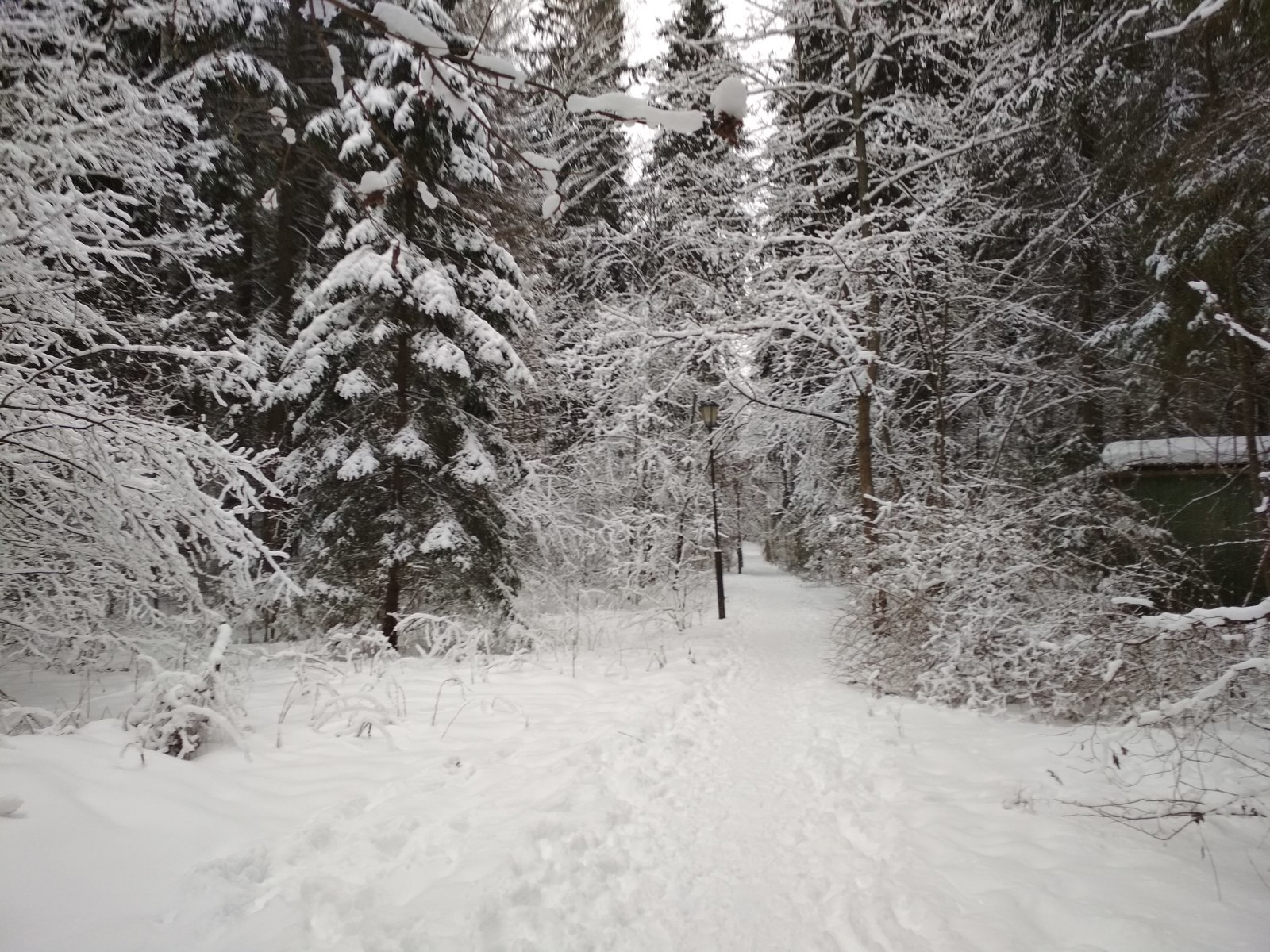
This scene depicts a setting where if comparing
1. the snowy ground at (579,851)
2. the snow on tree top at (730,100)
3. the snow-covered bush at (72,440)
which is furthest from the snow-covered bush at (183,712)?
the snow on tree top at (730,100)

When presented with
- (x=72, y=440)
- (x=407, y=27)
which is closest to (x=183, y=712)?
(x=72, y=440)

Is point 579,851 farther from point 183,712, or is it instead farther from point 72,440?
point 72,440

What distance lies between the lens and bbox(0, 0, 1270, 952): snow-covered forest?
248 centimetres

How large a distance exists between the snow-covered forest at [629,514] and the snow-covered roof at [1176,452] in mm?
54

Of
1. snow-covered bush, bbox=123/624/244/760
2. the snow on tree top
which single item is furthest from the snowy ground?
the snow on tree top

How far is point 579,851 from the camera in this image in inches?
117

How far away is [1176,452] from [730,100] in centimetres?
818

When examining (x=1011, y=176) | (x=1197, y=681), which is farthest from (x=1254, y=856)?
(x=1011, y=176)

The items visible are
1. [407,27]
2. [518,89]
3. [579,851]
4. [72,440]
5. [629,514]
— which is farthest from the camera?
[629,514]

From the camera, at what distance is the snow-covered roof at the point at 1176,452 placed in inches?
217

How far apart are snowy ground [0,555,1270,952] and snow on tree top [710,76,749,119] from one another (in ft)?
9.88

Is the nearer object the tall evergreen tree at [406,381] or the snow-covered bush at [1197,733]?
the snow-covered bush at [1197,733]

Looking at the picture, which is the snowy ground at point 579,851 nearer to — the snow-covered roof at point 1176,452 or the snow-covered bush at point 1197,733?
the snow-covered bush at point 1197,733

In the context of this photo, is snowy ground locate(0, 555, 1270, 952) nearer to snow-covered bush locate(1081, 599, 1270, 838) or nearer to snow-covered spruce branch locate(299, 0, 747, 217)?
snow-covered bush locate(1081, 599, 1270, 838)
